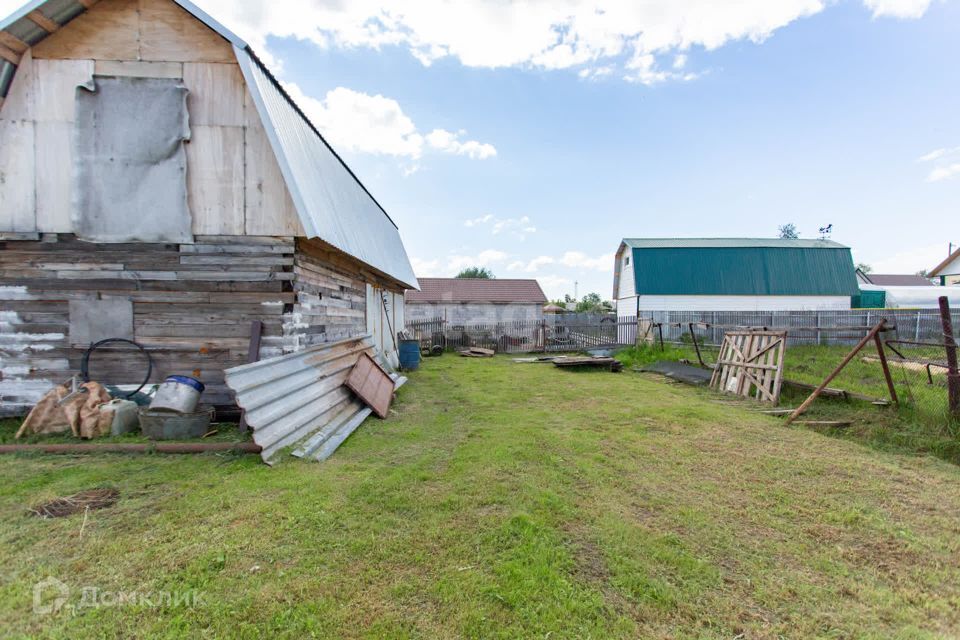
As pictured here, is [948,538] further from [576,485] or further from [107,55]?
[107,55]

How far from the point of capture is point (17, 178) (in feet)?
17.8

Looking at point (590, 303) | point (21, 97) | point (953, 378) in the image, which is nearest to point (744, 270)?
point (953, 378)

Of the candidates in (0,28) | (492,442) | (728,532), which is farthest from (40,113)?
(728,532)

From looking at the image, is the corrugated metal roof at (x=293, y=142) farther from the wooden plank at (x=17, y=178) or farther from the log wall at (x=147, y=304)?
the log wall at (x=147, y=304)

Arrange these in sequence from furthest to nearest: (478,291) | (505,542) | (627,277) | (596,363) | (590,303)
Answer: (590,303)
(478,291)
(627,277)
(596,363)
(505,542)

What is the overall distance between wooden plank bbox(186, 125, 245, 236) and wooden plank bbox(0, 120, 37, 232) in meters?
2.04

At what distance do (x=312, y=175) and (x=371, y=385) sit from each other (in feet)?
11.9

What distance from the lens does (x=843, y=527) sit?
3156 mm

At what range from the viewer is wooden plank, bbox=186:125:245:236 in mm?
5562

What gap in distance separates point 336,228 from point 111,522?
4.69 meters

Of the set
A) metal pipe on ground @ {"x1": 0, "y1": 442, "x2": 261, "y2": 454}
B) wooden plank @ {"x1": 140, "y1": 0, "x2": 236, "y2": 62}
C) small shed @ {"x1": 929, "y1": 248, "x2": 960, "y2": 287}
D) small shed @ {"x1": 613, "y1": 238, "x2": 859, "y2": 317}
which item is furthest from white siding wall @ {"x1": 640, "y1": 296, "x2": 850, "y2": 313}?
metal pipe on ground @ {"x1": 0, "y1": 442, "x2": 261, "y2": 454}

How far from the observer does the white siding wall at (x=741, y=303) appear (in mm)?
21766

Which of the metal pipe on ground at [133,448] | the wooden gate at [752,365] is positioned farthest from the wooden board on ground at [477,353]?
the metal pipe on ground at [133,448]

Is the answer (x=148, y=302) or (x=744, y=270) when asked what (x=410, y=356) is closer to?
(x=148, y=302)
